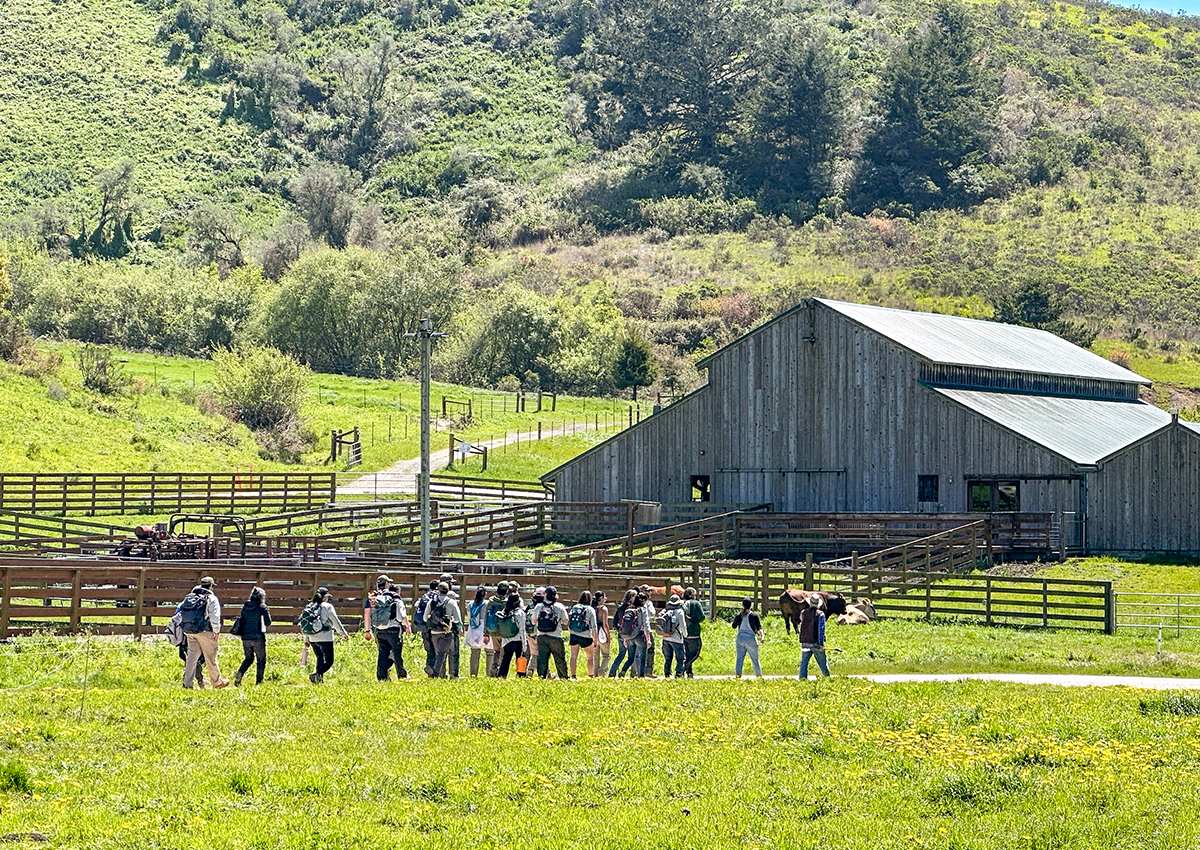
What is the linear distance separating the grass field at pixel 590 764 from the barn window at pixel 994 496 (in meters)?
25.1

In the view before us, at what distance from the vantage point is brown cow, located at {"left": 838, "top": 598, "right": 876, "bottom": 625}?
1399 inches

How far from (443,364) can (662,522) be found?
49.4 metres

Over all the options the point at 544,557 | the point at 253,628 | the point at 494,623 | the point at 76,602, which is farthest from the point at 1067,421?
the point at 253,628

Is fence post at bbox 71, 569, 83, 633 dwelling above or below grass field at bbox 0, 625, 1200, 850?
above

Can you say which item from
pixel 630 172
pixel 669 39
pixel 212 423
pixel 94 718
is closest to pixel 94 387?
pixel 212 423

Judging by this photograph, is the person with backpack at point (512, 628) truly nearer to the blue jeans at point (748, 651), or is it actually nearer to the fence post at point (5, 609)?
the blue jeans at point (748, 651)

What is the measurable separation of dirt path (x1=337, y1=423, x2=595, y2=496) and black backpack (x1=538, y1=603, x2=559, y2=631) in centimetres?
3909

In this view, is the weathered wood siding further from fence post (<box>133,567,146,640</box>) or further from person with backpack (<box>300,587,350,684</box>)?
person with backpack (<box>300,587,350,684</box>)

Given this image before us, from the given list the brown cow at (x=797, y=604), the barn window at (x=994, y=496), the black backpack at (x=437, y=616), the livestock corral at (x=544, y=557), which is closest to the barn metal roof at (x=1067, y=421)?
the barn window at (x=994, y=496)

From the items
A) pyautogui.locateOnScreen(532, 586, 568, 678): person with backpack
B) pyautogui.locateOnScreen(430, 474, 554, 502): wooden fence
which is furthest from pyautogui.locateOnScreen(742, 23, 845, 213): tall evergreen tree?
pyautogui.locateOnScreen(532, 586, 568, 678): person with backpack

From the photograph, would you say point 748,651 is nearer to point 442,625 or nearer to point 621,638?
point 621,638

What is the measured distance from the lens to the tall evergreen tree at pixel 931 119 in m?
A: 149

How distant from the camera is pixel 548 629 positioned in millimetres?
24609

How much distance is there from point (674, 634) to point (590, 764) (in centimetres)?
890
